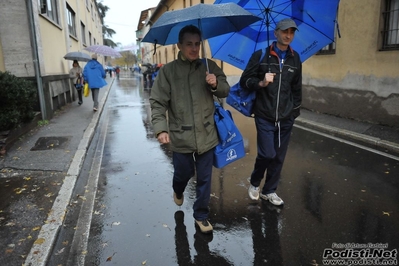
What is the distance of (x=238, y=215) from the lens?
3.74 m

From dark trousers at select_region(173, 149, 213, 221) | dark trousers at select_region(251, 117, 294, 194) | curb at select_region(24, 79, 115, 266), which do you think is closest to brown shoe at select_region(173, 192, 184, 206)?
dark trousers at select_region(173, 149, 213, 221)

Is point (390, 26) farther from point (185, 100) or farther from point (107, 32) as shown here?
point (107, 32)

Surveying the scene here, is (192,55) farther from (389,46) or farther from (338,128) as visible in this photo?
(389,46)

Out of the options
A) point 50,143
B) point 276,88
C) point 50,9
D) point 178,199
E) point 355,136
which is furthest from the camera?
point 50,9

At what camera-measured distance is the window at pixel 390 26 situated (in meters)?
7.65

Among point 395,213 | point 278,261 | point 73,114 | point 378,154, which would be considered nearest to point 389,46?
point 378,154

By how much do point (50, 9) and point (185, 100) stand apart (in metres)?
11.3

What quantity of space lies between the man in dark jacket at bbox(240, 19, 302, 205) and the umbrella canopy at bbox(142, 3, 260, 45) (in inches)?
18.0

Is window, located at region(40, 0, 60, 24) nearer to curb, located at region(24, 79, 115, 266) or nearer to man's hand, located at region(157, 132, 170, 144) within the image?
curb, located at region(24, 79, 115, 266)

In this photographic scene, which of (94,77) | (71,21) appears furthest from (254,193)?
(71,21)

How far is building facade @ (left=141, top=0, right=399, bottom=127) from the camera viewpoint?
7684mm

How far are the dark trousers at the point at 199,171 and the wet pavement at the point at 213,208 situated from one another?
0.28 m

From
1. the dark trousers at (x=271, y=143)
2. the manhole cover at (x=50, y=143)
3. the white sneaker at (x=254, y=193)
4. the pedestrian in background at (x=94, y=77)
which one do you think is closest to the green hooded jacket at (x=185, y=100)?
the dark trousers at (x=271, y=143)

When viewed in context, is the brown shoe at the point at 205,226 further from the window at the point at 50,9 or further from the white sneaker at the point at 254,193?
the window at the point at 50,9
